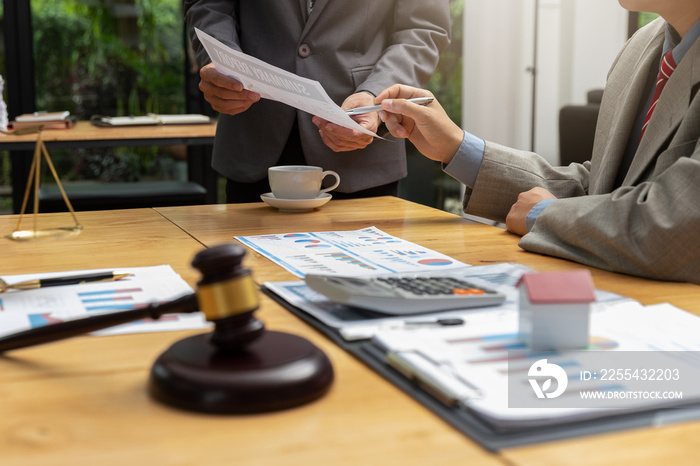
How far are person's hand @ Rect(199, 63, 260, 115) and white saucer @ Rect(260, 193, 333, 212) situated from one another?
204 millimetres

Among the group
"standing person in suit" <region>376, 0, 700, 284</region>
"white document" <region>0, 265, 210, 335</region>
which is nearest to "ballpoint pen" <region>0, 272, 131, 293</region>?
"white document" <region>0, 265, 210, 335</region>

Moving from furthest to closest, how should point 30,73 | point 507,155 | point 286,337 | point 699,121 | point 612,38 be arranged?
point 612,38
point 30,73
point 507,155
point 699,121
point 286,337

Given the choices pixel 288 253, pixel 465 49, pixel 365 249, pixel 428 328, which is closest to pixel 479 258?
pixel 365 249

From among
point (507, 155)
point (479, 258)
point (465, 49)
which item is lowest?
point (479, 258)

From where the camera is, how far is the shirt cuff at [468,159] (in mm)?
1409

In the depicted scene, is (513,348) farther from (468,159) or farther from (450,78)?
(450,78)

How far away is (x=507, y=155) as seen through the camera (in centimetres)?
142

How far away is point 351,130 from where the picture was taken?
1479 mm

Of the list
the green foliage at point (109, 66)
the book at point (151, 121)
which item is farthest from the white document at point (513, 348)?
the green foliage at point (109, 66)

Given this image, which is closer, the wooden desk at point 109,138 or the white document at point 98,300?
the white document at point 98,300

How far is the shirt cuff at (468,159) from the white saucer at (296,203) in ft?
0.89

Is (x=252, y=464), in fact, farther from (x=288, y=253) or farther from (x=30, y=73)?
(x=30, y=73)

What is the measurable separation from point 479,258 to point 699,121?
38cm

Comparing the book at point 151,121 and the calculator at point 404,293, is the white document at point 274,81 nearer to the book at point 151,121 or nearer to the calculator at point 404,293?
the calculator at point 404,293
